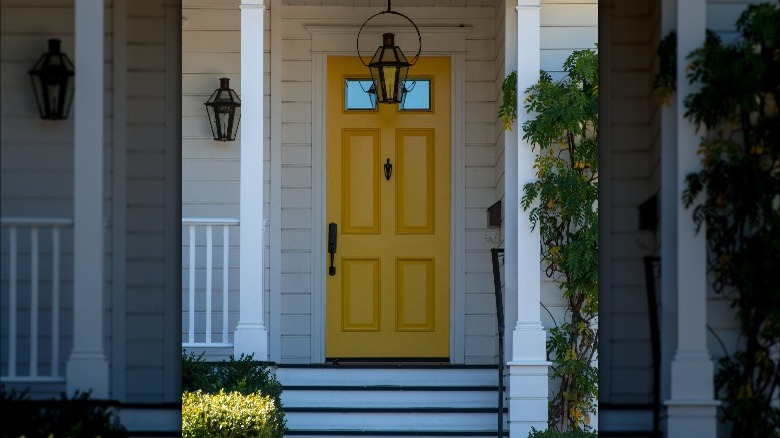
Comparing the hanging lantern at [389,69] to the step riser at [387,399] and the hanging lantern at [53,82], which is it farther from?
the hanging lantern at [53,82]

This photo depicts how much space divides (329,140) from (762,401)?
422 centimetres

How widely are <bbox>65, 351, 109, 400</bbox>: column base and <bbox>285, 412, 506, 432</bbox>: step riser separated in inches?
99.8

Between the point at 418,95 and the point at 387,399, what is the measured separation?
2.17m

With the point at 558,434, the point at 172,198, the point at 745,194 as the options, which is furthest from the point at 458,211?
the point at 745,194

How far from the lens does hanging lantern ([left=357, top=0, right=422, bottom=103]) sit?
7.45 meters

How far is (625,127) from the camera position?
218 inches

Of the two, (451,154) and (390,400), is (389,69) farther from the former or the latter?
(390,400)

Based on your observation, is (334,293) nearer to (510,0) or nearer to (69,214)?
(510,0)

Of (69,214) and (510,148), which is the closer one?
(69,214)

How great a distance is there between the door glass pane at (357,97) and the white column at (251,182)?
51.3 inches

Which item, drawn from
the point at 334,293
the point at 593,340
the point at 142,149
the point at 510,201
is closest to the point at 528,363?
the point at 593,340

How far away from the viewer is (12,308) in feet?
16.0

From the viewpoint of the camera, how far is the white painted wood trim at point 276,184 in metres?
7.97

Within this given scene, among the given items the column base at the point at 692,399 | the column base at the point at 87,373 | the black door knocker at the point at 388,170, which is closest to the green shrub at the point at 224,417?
the column base at the point at 87,373
